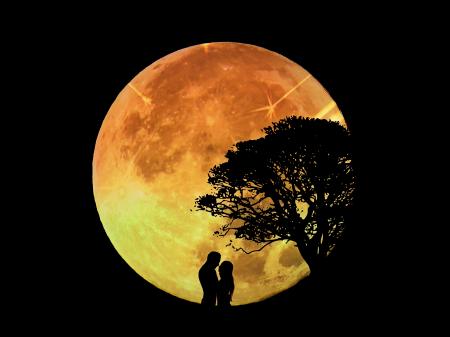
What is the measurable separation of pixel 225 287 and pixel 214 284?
0.31 metres

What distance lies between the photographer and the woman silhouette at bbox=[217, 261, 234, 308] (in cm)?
939

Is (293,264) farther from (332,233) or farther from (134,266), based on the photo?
(134,266)

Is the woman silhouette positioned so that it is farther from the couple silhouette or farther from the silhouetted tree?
the silhouetted tree

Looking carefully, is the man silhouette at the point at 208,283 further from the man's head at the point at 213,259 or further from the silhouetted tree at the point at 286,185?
the silhouetted tree at the point at 286,185

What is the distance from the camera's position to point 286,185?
11766 millimetres

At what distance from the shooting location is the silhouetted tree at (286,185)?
1152 cm

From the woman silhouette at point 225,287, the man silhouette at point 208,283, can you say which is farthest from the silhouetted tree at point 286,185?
the man silhouette at point 208,283

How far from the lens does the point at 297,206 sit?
12.1 metres

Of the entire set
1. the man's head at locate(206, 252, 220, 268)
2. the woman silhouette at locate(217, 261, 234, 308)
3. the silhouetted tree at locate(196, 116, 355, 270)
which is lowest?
the woman silhouette at locate(217, 261, 234, 308)

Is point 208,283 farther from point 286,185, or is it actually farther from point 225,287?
point 286,185

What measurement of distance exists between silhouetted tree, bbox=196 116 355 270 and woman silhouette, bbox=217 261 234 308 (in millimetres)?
2263

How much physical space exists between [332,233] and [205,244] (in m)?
3.59

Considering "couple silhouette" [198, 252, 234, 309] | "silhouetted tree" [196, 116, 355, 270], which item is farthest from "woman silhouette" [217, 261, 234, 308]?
"silhouetted tree" [196, 116, 355, 270]

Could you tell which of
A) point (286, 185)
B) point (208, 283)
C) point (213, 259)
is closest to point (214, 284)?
point (208, 283)
